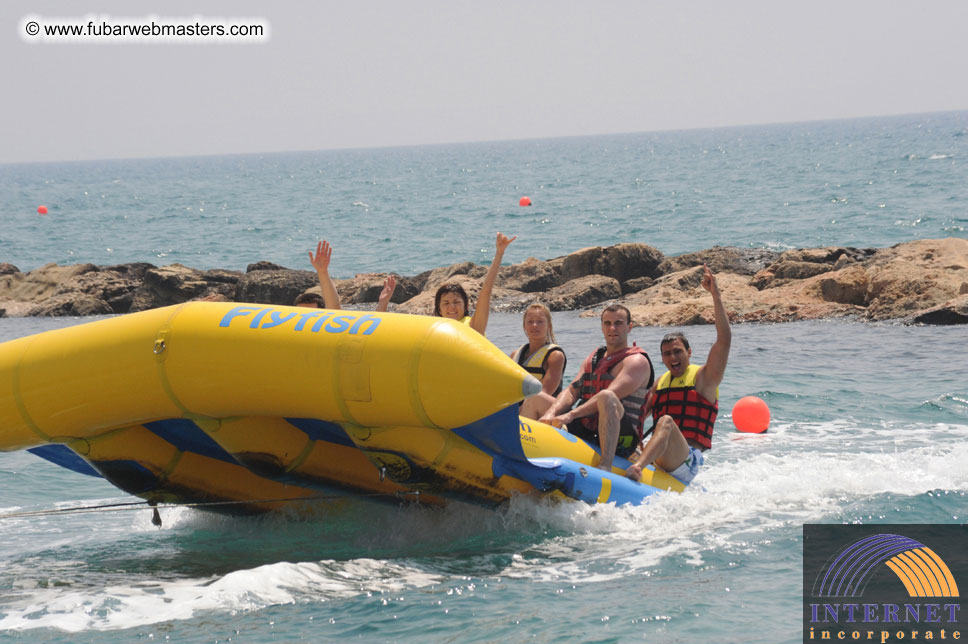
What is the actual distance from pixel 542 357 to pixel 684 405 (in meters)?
0.88

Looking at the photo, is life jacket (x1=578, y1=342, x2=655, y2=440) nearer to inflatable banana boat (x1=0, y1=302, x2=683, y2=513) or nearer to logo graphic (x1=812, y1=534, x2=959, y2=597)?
inflatable banana boat (x1=0, y1=302, x2=683, y2=513)

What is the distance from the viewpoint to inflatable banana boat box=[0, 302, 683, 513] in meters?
4.58

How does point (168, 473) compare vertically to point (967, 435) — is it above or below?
above

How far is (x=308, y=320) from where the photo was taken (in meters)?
4.73

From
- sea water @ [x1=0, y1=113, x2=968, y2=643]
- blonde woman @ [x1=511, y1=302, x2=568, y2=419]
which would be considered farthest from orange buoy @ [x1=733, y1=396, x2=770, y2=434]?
blonde woman @ [x1=511, y1=302, x2=568, y2=419]

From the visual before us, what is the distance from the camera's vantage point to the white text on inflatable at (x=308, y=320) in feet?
15.3

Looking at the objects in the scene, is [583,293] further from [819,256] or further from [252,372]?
[252,372]

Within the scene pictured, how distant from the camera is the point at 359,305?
55.4ft

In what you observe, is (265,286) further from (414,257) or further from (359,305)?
(414,257)

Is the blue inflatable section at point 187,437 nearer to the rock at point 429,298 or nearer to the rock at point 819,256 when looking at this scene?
the rock at point 429,298

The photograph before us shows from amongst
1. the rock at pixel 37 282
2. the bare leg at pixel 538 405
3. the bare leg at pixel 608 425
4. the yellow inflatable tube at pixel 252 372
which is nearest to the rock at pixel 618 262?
the rock at pixel 37 282

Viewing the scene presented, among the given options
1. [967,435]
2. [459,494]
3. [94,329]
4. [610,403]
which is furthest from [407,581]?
[967,435]

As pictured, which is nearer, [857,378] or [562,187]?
[857,378]

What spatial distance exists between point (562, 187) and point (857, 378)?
41.3 metres
